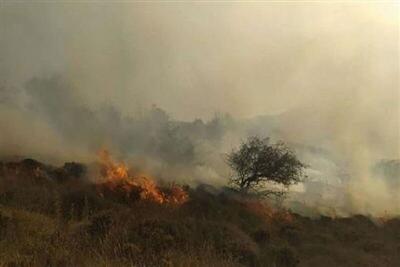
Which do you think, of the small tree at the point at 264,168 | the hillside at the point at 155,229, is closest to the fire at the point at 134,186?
the hillside at the point at 155,229

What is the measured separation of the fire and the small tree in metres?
8.35

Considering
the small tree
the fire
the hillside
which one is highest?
the small tree

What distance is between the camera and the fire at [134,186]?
33.8 meters

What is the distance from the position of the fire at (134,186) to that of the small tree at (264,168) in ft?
27.4

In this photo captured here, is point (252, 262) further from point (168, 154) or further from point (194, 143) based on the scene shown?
point (194, 143)

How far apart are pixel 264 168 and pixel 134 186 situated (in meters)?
12.9

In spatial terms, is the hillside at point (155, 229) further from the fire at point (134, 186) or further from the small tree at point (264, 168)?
the small tree at point (264, 168)

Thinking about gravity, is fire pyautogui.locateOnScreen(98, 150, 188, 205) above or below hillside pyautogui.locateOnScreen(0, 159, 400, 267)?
above

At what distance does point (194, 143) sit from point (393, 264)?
3418 cm

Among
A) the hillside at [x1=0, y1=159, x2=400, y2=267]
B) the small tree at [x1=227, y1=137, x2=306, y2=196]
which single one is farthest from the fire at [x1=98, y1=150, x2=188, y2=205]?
the small tree at [x1=227, y1=137, x2=306, y2=196]

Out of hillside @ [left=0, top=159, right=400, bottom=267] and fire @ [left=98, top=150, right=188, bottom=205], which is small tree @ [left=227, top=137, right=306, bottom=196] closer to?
hillside @ [left=0, top=159, right=400, bottom=267]

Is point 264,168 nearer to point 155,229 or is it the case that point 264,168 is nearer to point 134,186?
point 134,186

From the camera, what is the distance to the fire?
1331 inches

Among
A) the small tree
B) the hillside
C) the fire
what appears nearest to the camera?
the hillside
